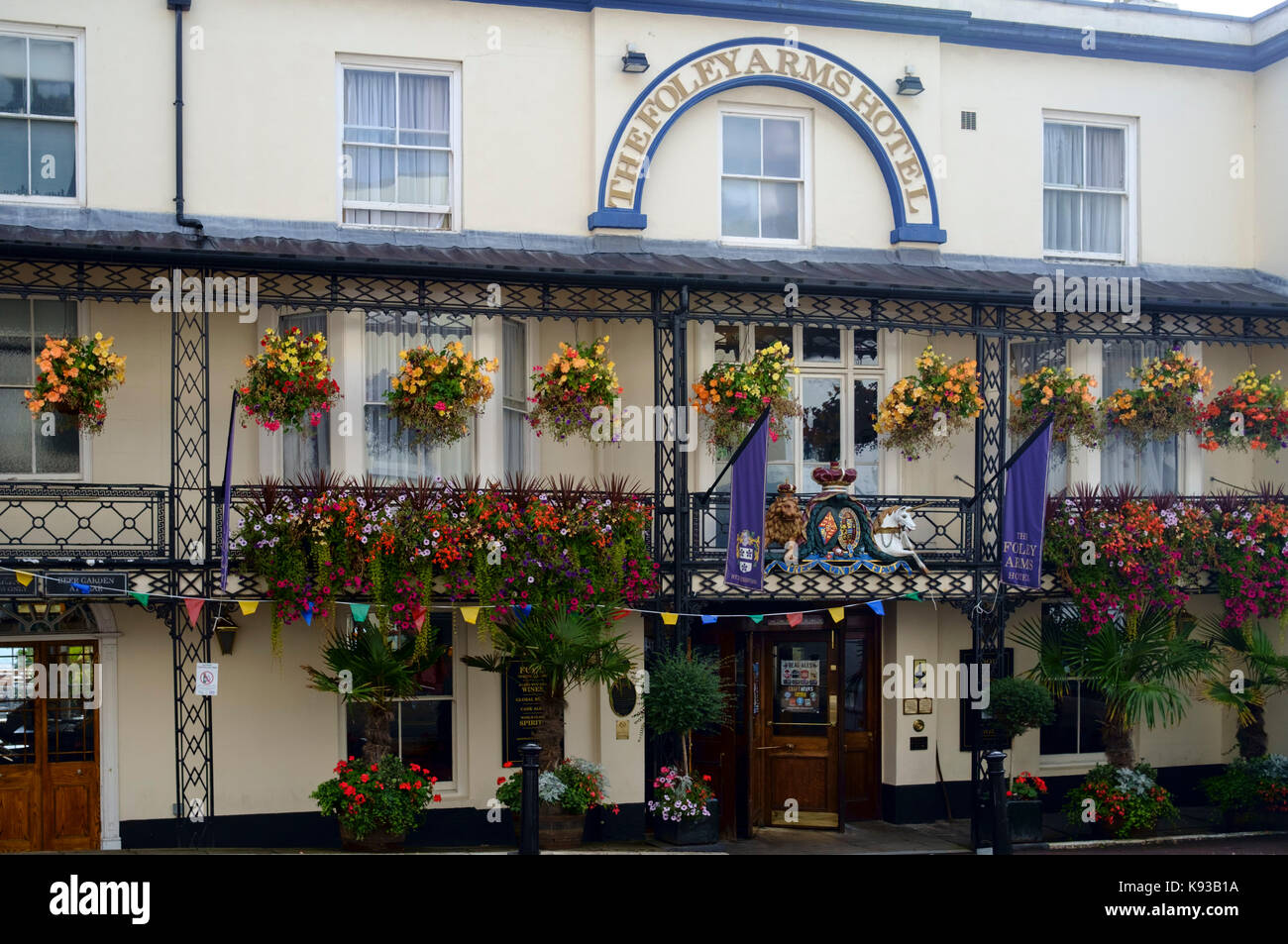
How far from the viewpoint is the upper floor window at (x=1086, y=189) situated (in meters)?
17.5

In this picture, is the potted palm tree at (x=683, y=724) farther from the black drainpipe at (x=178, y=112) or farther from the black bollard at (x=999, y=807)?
the black drainpipe at (x=178, y=112)

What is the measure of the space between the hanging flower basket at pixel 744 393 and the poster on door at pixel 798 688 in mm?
3007

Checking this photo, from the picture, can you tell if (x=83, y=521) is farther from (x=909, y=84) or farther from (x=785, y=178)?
(x=909, y=84)

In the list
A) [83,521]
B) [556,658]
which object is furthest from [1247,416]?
[83,521]

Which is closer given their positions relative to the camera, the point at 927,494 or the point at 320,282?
the point at 320,282

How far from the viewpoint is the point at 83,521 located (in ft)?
46.3

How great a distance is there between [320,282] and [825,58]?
6222mm

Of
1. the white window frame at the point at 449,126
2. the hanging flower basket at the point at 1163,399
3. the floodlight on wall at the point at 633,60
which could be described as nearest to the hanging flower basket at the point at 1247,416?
the hanging flower basket at the point at 1163,399

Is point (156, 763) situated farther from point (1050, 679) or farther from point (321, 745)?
point (1050, 679)

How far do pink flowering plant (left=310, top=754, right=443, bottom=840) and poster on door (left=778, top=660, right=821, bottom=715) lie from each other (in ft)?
14.5

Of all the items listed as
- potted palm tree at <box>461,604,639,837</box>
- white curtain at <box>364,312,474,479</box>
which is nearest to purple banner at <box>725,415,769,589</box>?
potted palm tree at <box>461,604,639,837</box>

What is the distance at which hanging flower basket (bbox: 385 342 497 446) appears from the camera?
13.9m

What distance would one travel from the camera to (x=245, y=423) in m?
14.7

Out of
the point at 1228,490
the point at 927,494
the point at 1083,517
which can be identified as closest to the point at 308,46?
the point at 927,494
